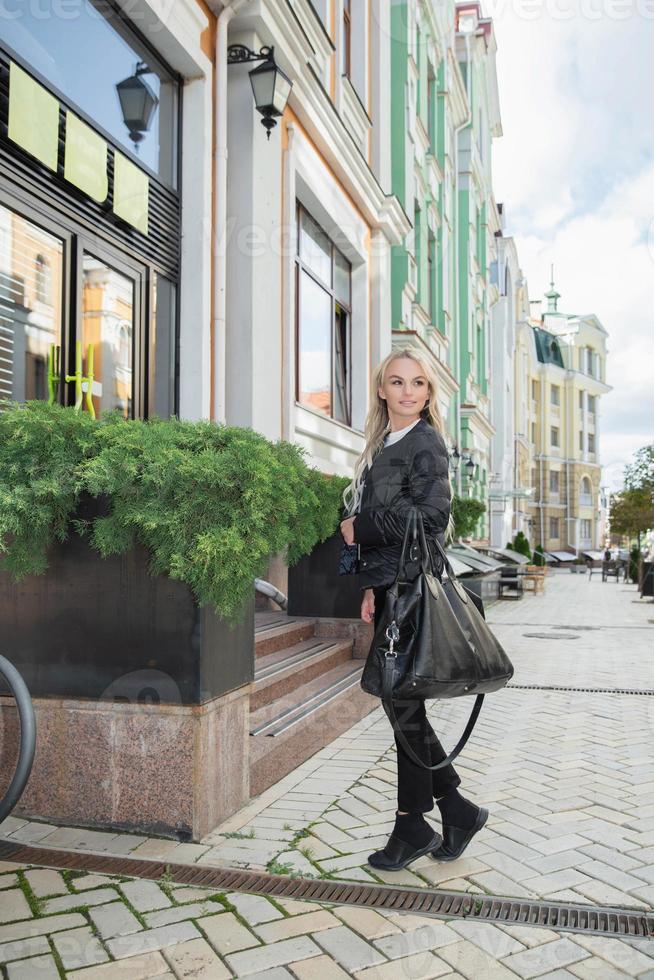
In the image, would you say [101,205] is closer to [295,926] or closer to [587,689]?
[295,926]

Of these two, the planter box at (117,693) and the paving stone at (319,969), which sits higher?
the planter box at (117,693)

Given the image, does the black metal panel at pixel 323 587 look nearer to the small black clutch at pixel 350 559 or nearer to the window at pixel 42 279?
the window at pixel 42 279

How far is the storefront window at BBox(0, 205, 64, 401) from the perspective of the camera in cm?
542

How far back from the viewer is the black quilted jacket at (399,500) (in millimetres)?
3064

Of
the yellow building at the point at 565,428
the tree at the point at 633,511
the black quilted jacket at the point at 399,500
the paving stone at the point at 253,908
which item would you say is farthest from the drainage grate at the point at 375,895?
the yellow building at the point at 565,428

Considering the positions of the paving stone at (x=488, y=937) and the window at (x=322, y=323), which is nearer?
the paving stone at (x=488, y=937)

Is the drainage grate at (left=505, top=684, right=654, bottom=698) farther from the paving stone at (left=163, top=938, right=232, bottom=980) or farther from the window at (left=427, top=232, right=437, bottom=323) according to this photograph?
the window at (left=427, top=232, right=437, bottom=323)

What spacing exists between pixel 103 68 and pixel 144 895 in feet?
19.2

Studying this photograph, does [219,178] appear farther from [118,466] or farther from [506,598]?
[506,598]

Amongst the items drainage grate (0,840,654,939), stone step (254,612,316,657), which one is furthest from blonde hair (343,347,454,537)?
stone step (254,612,316,657)

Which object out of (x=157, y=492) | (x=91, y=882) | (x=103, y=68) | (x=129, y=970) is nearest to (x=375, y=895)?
(x=129, y=970)

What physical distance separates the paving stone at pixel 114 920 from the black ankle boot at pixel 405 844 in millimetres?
908

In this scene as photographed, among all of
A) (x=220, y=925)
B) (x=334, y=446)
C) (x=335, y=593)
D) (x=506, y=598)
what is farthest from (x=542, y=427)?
(x=220, y=925)

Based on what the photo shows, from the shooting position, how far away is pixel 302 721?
187 inches
